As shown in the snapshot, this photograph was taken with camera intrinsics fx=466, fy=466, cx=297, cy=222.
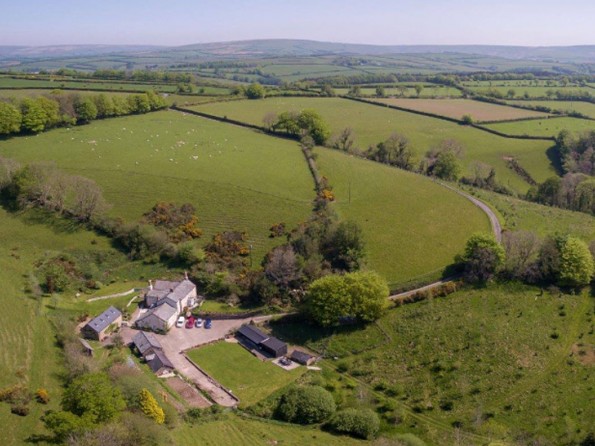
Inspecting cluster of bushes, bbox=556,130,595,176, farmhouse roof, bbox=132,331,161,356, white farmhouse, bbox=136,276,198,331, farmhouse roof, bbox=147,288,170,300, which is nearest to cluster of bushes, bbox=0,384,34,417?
farmhouse roof, bbox=132,331,161,356

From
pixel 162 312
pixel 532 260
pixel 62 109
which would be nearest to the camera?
pixel 162 312

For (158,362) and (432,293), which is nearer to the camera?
(158,362)

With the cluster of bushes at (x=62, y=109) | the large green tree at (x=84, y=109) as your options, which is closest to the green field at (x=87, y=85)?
the cluster of bushes at (x=62, y=109)

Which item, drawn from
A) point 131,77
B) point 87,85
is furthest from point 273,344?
point 131,77

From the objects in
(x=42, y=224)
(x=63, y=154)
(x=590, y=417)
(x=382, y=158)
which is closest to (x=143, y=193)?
(x=42, y=224)

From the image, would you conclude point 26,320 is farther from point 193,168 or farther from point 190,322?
point 193,168
